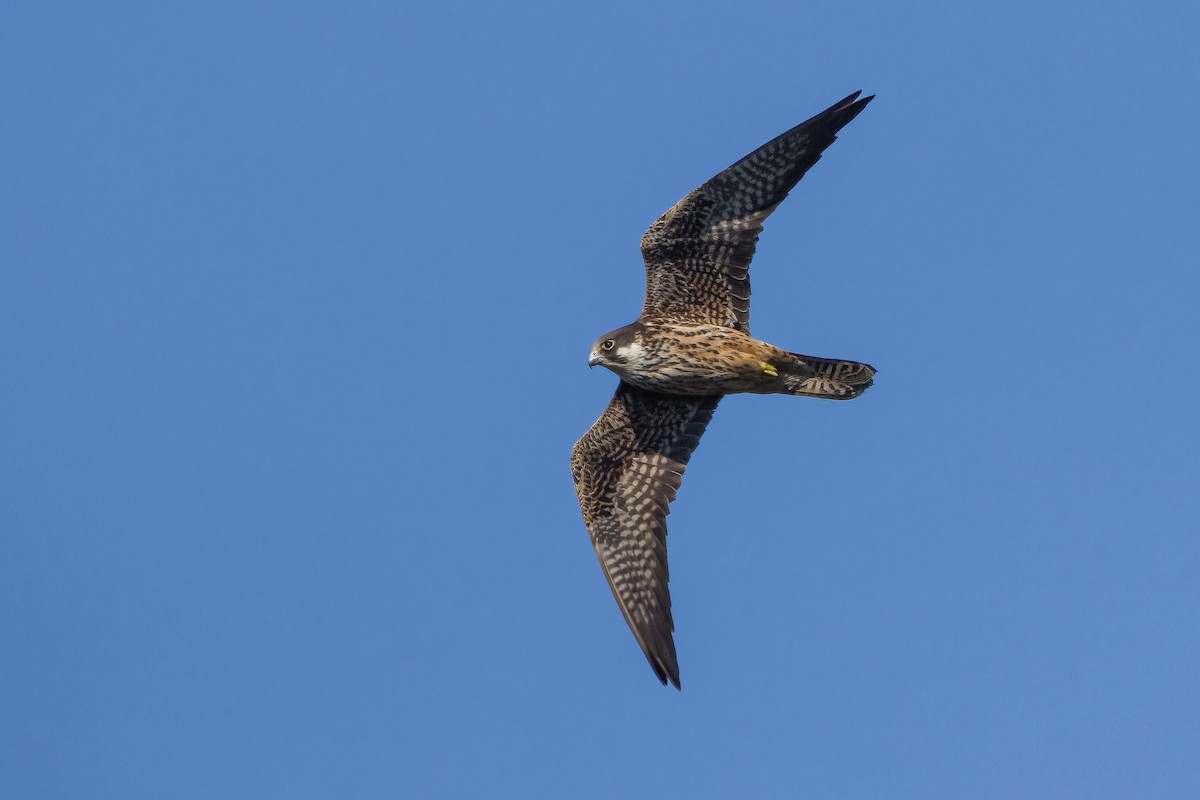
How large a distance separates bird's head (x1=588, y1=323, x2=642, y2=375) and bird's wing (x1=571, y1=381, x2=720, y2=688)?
2.74ft

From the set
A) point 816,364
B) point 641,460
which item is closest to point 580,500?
point 641,460

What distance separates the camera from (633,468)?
14.1 metres

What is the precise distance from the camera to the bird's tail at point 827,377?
1334 cm

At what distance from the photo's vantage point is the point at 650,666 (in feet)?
42.6

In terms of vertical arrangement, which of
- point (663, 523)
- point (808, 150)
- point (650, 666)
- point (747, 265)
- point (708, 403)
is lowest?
point (650, 666)

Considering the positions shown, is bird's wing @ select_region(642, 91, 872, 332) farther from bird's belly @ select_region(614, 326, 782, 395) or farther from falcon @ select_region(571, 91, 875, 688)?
bird's belly @ select_region(614, 326, 782, 395)

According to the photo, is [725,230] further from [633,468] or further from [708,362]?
[633,468]

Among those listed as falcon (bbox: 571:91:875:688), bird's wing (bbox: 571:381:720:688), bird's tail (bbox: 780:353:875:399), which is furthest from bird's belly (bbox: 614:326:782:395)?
bird's wing (bbox: 571:381:720:688)

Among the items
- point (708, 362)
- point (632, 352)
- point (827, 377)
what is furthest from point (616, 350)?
point (827, 377)

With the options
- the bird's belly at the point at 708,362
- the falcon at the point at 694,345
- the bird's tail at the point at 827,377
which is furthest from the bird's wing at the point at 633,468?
the bird's tail at the point at 827,377

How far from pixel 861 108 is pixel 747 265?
1.70m

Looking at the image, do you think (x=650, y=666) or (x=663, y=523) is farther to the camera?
(x=663, y=523)

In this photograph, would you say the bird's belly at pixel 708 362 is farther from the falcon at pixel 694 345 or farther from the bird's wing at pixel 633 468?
the bird's wing at pixel 633 468

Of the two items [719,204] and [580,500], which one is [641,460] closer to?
[580,500]
